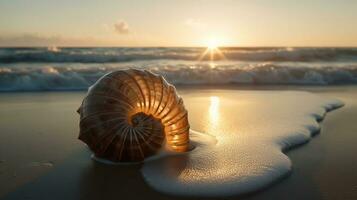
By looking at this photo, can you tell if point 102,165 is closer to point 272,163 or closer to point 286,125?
point 272,163

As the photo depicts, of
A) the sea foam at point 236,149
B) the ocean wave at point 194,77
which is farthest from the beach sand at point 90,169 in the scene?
the ocean wave at point 194,77

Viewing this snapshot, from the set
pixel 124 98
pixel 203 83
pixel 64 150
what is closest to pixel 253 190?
pixel 124 98

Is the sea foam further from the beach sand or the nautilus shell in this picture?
the nautilus shell

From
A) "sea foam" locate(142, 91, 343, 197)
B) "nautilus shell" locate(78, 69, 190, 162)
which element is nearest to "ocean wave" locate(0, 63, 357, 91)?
"sea foam" locate(142, 91, 343, 197)

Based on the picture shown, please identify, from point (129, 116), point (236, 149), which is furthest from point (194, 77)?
point (129, 116)

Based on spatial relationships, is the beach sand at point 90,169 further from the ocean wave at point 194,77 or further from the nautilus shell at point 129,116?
the ocean wave at point 194,77

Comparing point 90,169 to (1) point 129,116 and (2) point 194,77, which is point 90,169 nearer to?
(1) point 129,116

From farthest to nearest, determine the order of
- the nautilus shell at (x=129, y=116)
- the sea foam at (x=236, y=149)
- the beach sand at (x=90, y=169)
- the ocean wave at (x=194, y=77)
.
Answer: the ocean wave at (x=194, y=77) < the nautilus shell at (x=129, y=116) < the sea foam at (x=236, y=149) < the beach sand at (x=90, y=169)
